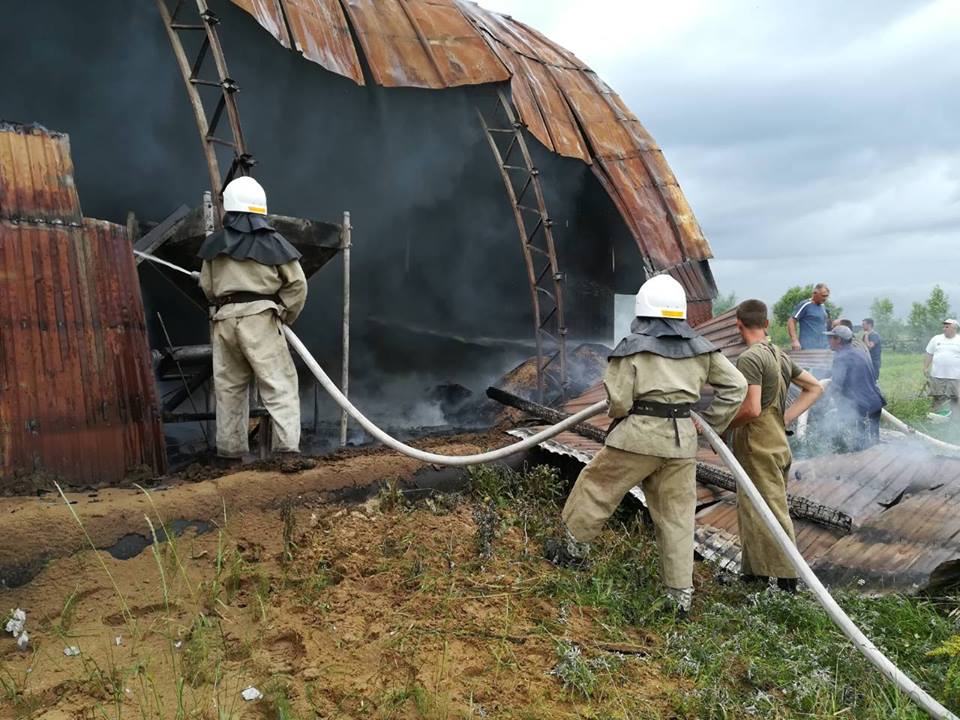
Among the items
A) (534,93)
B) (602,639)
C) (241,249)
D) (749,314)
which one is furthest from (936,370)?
(241,249)

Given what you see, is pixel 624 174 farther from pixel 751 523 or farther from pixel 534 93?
pixel 751 523

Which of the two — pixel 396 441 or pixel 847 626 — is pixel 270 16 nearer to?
pixel 396 441

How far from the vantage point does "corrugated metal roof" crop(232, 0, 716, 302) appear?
310 inches

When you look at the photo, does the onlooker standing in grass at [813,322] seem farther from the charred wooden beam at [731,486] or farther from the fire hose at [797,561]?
the fire hose at [797,561]

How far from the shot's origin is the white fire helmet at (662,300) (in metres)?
4.49

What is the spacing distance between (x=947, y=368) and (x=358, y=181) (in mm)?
9749

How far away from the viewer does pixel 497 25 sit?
38.9 ft

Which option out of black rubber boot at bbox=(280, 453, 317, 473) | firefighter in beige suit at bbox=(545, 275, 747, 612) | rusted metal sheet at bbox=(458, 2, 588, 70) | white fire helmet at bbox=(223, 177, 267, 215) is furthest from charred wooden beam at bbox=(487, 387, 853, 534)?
rusted metal sheet at bbox=(458, 2, 588, 70)

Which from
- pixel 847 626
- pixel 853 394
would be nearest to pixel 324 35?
pixel 853 394

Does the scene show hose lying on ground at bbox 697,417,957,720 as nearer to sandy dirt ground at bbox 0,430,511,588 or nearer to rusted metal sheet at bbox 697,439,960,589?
rusted metal sheet at bbox 697,439,960,589

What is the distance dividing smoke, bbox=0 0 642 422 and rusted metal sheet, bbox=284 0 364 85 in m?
1.35

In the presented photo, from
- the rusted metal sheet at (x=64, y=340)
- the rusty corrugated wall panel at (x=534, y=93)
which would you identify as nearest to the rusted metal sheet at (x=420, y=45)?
the rusty corrugated wall panel at (x=534, y=93)

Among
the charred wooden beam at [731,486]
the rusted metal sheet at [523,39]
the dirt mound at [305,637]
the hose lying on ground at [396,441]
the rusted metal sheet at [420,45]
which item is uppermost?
the rusted metal sheet at [523,39]

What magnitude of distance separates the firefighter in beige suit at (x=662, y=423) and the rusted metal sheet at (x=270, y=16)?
4559 millimetres
